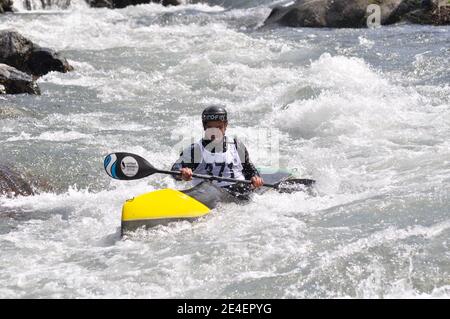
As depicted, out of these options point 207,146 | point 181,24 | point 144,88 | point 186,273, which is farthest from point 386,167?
point 181,24

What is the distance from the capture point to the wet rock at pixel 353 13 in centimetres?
1652

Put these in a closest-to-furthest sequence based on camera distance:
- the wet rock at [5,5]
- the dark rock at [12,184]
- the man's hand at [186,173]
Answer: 1. the man's hand at [186,173]
2. the dark rock at [12,184]
3. the wet rock at [5,5]

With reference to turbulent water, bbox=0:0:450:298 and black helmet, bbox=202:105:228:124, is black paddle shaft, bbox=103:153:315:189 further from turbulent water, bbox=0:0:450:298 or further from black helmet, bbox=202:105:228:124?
black helmet, bbox=202:105:228:124

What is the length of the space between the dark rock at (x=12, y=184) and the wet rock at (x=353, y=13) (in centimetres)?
1116

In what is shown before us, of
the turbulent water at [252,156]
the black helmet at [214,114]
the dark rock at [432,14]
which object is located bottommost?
the turbulent water at [252,156]

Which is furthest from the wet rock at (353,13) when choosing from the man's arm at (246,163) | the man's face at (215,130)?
the man's face at (215,130)

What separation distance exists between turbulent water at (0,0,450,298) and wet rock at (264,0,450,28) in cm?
55

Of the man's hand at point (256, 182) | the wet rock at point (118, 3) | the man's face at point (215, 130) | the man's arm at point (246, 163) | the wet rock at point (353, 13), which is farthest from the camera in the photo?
the wet rock at point (118, 3)

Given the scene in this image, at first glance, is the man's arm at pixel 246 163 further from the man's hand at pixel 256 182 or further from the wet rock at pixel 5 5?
the wet rock at pixel 5 5

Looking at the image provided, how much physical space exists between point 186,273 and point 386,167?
3.48m

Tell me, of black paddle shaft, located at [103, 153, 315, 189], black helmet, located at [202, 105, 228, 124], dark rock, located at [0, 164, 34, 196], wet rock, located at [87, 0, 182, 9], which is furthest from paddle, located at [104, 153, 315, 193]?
wet rock, located at [87, 0, 182, 9]
